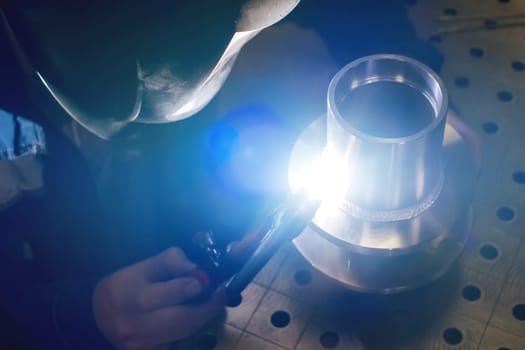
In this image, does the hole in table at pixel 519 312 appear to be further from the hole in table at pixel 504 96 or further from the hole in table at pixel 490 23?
the hole in table at pixel 490 23

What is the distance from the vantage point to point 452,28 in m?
0.82

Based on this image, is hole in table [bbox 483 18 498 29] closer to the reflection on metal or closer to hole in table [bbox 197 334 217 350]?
the reflection on metal

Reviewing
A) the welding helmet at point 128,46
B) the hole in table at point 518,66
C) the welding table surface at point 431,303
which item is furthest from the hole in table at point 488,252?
the welding helmet at point 128,46

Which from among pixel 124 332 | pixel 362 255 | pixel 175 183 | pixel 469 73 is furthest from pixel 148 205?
pixel 469 73

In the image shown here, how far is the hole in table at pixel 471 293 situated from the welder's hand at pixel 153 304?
24 centimetres

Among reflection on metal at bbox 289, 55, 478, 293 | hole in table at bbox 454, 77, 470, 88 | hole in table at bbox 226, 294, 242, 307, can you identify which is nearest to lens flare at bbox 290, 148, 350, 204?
reflection on metal at bbox 289, 55, 478, 293

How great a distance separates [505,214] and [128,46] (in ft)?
1.50

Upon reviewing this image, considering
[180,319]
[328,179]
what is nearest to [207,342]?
[180,319]

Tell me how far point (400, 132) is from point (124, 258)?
1.30 feet

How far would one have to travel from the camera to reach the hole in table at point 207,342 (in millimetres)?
639

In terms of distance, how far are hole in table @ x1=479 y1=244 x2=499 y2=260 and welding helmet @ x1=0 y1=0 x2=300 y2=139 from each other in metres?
0.35

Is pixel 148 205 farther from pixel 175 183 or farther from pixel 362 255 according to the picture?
pixel 362 255

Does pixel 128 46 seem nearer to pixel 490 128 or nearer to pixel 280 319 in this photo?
pixel 280 319

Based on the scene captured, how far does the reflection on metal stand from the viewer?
0.58 m
